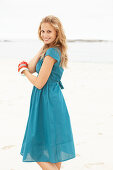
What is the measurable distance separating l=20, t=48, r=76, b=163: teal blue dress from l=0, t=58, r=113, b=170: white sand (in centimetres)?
90

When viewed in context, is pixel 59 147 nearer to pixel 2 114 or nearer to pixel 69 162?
pixel 69 162

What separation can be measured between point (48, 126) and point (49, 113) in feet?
0.33

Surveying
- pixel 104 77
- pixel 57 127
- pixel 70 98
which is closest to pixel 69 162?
pixel 57 127

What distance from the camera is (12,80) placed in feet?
28.0

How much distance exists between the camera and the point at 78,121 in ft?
15.1

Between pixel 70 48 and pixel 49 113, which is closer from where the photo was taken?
pixel 49 113

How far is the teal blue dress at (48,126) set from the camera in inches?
85.0

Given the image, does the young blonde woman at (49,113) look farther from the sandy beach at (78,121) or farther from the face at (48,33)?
the sandy beach at (78,121)

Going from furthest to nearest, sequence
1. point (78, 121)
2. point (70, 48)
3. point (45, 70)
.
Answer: point (70, 48)
point (78, 121)
point (45, 70)

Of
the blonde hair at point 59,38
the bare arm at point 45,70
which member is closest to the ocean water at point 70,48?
the blonde hair at point 59,38

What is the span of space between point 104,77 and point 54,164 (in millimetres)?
7269

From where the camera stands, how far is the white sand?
317cm

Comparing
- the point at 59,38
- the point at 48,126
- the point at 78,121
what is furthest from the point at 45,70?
the point at 78,121

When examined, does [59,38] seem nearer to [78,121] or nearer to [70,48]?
[78,121]
